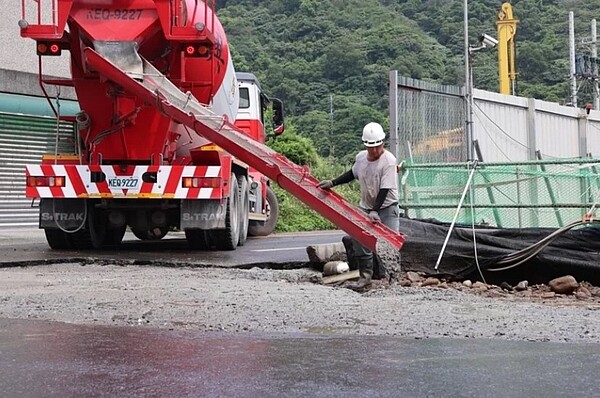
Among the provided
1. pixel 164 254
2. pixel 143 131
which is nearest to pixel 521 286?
pixel 164 254

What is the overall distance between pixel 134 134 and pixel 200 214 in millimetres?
1403

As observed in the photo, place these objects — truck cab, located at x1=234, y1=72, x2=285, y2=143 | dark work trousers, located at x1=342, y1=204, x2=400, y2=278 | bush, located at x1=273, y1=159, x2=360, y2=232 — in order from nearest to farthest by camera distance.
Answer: dark work trousers, located at x1=342, y1=204, x2=400, y2=278, truck cab, located at x1=234, y1=72, x2=285, y2=143, bush, located at x1=273, y1=159, x2=360, y2=232

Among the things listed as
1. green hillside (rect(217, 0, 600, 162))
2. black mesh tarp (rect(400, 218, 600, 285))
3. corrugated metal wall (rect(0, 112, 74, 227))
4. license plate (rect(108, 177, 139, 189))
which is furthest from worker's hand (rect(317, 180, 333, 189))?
green hillside (rect(217, 0, 600, 162))

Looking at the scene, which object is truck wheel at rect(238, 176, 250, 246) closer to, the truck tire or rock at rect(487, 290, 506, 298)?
the truck tire

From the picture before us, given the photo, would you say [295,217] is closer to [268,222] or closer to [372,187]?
[268,222]

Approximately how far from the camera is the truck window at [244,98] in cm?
1719

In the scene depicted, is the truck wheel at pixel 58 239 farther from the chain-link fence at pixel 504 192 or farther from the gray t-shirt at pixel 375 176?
the gray t-shirt at pixel 375 176

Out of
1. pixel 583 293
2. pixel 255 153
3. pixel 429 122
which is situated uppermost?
pixel 429 122

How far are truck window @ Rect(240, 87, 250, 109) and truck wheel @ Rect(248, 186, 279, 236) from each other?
2521mm

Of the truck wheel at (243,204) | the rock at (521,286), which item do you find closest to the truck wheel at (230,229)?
the truck wheel at (243,204)

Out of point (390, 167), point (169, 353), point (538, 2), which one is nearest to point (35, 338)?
point (169, 353)

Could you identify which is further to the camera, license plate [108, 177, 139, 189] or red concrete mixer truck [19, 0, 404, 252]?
license plate [108, 177, 139, 189]

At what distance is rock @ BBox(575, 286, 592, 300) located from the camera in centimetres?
922

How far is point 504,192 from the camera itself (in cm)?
1317
